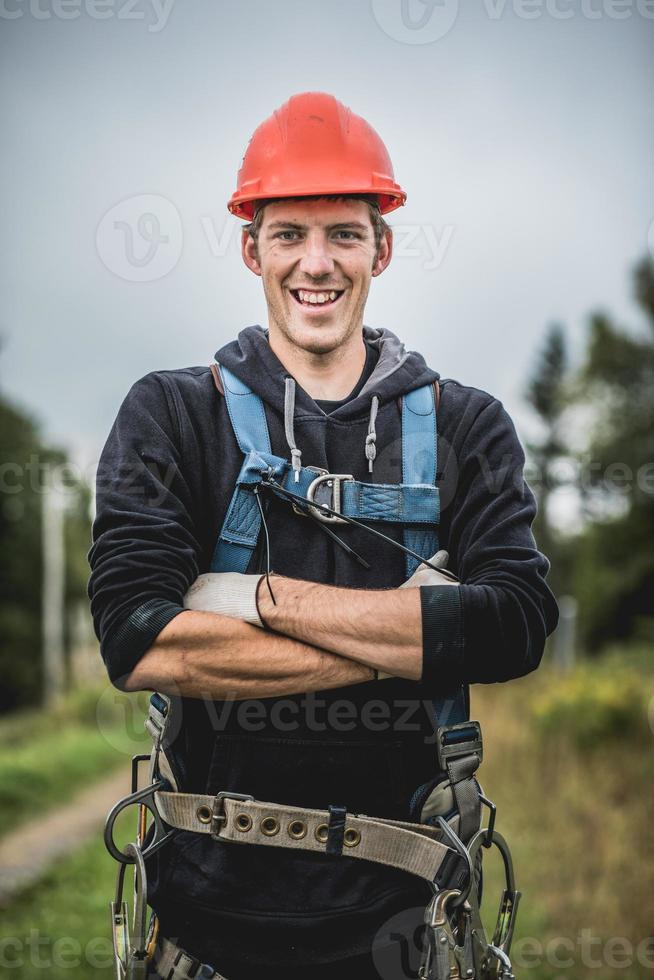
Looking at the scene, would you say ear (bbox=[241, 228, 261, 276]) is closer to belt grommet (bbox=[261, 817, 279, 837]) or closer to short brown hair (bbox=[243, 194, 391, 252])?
short brown hair (bbox=[243, 194, 391, 252])

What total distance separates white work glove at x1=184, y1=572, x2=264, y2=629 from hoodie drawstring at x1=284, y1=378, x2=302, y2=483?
34 cm

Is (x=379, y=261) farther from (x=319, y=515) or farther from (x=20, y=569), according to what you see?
(x=20, y=569)

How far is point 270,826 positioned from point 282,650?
49cm

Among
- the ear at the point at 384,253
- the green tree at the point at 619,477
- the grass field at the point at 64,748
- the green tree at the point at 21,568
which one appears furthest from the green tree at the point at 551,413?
the ear at the point at 384,253

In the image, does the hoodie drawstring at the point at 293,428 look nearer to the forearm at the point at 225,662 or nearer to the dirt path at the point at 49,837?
the forearm at the point at 225,662

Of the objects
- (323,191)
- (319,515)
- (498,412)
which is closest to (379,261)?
(323,191)

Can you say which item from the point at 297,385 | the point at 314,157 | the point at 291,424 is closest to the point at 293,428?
the point at 291,424

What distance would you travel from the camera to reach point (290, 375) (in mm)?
3311

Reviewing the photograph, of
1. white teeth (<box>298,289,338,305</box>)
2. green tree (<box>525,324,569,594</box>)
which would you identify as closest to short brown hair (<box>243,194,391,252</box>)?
white teeth (<box>298,289,338,305</box>)

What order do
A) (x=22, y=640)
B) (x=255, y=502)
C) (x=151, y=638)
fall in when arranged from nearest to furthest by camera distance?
1. (x=151, y=638)
2. (x=255, y=502)
3. (x=22, y=640)

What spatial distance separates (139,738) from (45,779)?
418 centimetres

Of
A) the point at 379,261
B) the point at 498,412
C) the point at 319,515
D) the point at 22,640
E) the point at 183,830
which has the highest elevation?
the point at 379,261

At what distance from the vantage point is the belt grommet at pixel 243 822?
295cm

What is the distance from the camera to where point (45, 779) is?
17156mm
